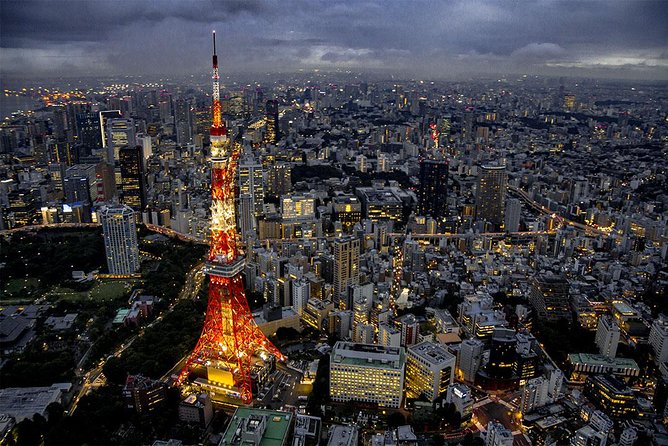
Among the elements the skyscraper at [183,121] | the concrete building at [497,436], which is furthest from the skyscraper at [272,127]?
the concrete building at [497,436]

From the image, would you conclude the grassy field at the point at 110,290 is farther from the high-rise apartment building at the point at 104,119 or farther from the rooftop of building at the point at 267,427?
the high-rise apartment building at the point at 104,119

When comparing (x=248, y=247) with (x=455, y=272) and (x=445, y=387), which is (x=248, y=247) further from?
(x=445, y=387)

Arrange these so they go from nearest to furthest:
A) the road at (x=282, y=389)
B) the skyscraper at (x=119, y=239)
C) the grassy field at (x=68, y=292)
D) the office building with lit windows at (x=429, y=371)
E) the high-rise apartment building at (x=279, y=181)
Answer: the office building with lit windows at (x=429, y=371), the road at (x=282, y=389), the grassy field at (x=68, y=292), the skyscraper at (x=119, y=239), the high-rise apartment building at (x=279, y=181)

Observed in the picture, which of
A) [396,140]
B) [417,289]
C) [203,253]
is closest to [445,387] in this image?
[417,289]

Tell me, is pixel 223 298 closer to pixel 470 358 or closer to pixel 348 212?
pixel 470 358

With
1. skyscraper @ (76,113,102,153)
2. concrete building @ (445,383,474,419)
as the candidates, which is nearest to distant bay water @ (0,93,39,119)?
skyscraper @ (76,113,102,153)

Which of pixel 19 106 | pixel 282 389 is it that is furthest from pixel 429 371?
pixel 19 106
